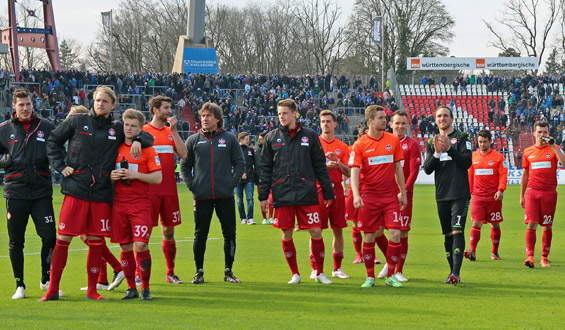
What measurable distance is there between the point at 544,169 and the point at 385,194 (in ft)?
12.0

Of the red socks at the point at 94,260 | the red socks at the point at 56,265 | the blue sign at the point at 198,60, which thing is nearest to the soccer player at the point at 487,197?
the red socks at the point at 94,260

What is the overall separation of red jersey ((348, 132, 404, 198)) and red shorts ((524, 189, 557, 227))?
3.35 m

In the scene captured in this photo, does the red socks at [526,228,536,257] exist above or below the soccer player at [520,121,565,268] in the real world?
below

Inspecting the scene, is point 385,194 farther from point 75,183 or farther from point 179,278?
point 75,183

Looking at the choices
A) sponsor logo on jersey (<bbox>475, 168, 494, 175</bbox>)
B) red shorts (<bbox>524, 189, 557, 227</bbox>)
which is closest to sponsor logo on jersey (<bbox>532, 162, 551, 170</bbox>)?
red shorts (<bbox>524, 189, 557, 227</bbox>)

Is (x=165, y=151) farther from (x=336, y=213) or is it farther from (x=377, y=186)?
(x=377, y=186)

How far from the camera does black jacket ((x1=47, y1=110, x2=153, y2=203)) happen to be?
326 inches

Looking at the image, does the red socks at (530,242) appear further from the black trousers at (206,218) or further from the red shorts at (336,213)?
the black trousers at (206,218)

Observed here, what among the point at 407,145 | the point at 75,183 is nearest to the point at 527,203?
the point at 407,145

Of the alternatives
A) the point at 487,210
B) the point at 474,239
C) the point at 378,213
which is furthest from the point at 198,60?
the point at 378,213

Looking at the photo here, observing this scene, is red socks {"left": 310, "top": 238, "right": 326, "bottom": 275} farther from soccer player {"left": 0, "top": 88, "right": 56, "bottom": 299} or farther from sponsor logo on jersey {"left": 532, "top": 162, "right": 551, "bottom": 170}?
sponsor logo on jersey {"left": 532, "top": 162, "right": 551, "bottom": 170}

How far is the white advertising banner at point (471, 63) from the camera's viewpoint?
195ft

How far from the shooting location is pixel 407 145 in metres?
10.5

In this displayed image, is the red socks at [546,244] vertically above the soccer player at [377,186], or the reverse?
the soccer player at [377,186]
